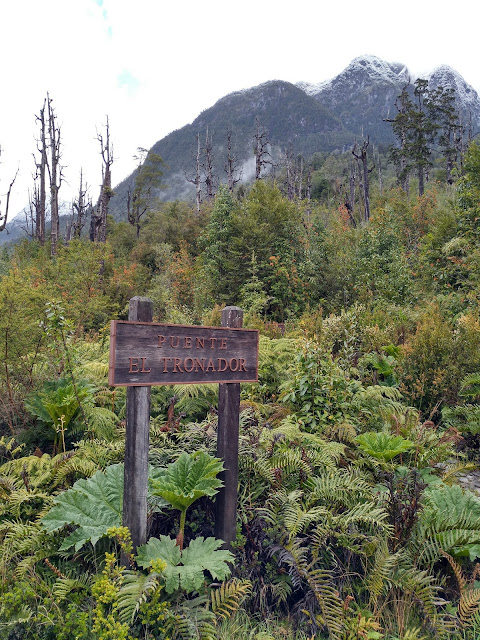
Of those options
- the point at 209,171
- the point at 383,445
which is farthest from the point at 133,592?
the point at 209,171

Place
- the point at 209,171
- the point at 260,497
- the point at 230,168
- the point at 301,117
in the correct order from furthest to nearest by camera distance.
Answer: the point at 301,117, the point at 209,171, the point at 230,168, the point at 260,497

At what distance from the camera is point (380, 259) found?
12.1 metres

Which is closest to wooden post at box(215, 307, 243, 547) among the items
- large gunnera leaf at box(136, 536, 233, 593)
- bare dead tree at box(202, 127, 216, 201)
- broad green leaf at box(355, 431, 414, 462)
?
large gunnera leaf at box(136, 536, 233, 593)

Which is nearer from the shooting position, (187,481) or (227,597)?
(227,597)

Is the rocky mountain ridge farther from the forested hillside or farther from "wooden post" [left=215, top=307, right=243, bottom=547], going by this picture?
"wooden post" [left=215, top=307, right=243, bottom=547]

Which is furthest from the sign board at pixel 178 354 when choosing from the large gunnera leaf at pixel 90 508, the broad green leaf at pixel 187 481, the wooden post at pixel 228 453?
the large gunnera leaf at pixel 90 508

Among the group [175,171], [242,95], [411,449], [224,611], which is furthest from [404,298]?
[242,95]

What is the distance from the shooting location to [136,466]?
2613 mm

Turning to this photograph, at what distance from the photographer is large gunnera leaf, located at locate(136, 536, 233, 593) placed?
244 cm

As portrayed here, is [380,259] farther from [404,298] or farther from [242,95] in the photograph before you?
[242,95]

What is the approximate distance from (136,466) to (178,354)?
2.43 ft

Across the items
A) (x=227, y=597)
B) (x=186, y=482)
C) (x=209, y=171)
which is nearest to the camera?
(x=227, y=597)

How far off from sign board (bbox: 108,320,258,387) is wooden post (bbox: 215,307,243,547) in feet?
0.38

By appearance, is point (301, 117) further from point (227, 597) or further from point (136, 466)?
point (227, 597)
